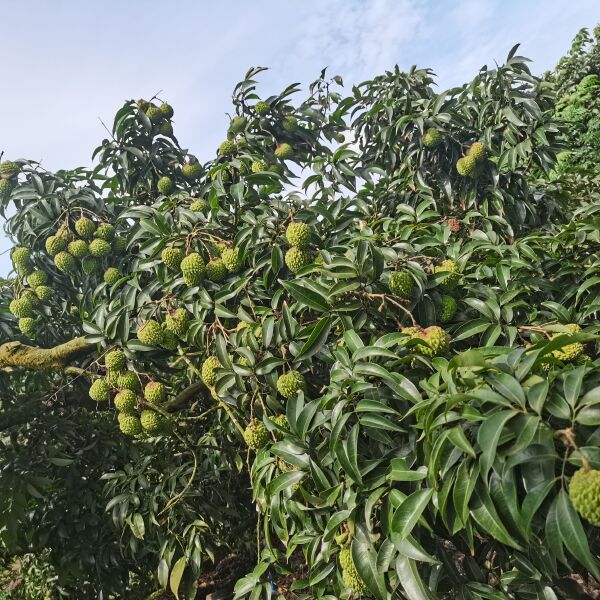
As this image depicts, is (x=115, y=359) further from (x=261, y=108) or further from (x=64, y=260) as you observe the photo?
(x=261, y=108)

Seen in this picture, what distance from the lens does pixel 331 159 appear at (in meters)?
2.46

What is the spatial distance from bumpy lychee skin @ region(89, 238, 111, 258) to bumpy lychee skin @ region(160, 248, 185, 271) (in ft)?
2.21

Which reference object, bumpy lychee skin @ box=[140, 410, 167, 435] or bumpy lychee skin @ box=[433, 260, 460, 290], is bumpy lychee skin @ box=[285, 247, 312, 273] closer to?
bumpy lychee skin @ box=[433, 260, 460, 290]

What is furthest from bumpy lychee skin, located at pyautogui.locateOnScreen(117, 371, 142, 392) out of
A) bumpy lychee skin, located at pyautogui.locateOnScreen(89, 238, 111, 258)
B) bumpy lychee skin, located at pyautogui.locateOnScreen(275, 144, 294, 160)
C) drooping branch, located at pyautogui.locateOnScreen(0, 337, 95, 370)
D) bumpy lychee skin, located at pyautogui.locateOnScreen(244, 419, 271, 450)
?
bumpy lychee skin, located at pyautogui.locateOnScreen(275, 144, 294, 160)

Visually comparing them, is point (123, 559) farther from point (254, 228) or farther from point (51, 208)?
point (254, 228)

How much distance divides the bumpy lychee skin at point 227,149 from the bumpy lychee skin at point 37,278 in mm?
1196

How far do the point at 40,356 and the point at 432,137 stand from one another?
2.18m

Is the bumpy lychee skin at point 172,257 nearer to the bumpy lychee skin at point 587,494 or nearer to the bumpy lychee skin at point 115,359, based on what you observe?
the bumpy lychee skin at point 115,359

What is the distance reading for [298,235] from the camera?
181cm

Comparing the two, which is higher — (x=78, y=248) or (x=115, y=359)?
(x=78, y=248)

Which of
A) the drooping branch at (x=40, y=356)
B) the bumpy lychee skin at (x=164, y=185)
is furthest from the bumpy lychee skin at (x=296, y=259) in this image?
the bumpy lychee skin at (x=164, y=185)

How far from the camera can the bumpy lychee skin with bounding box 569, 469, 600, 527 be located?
0.78m

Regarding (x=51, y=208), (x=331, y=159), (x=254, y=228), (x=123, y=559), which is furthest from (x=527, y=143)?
(x=123, y=559)

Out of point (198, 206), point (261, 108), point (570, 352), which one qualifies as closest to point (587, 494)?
point (570, 352)
